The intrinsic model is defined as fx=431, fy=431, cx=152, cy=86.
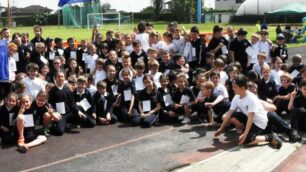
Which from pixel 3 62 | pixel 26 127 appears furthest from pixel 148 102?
pixel 3 62

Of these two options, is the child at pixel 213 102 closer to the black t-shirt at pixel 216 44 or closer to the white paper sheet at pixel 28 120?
the black t-shirt at pixel 216 44

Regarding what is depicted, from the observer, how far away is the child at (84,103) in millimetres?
8617

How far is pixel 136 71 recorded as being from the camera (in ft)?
31.1

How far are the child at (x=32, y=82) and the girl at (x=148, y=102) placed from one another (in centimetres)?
202

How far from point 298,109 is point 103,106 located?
150 inches

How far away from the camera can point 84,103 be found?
870 centimetres

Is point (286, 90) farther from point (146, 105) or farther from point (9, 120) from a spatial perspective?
point (9, 120)

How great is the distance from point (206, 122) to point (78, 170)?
138 inches

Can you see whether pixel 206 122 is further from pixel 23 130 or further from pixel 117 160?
pixel 23 130

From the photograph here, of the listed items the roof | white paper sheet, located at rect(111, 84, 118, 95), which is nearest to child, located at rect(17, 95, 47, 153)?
white paper sheet, located at rect(111, 84, 118, 95)

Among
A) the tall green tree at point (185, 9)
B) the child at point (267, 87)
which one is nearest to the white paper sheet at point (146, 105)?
the child at point (267, 87)

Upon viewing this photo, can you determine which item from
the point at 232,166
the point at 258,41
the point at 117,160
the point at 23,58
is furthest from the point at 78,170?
the point at 258,41

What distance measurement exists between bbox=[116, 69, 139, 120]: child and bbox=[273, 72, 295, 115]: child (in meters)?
2.98

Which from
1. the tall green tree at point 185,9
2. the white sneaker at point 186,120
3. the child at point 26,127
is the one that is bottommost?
the white sneaker at point 186,120
